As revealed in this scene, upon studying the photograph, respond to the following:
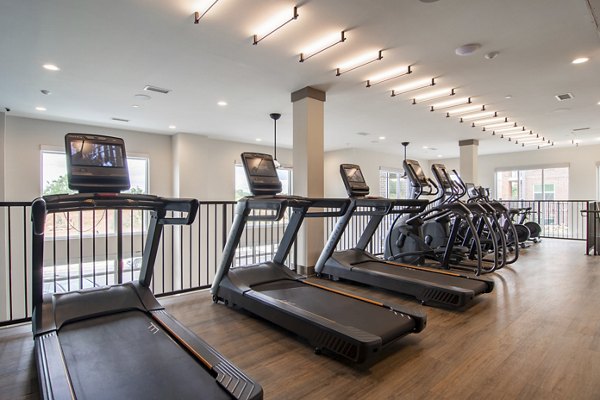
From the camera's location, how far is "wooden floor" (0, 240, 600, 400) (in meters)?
1.88

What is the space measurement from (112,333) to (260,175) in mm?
1895

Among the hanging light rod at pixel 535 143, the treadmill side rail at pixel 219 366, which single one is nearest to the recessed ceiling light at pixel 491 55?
the treadmill side rail at pixel 219 366

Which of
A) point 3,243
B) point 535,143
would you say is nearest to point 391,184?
point 535,143

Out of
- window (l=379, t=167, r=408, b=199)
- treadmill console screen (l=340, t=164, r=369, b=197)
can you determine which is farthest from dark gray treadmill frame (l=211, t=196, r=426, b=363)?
window (l=379, t=167, r=408, b=199)

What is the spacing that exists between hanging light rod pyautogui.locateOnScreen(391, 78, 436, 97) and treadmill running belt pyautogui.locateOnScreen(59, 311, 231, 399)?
4392 mm

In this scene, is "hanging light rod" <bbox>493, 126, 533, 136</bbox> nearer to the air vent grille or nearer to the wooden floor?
the wooden floor

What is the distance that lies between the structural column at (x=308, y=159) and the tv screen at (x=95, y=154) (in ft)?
9.04

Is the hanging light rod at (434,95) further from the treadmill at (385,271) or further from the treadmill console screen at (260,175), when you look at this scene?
the treadmill console screen at (260,175)

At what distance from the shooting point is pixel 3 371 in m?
2.07

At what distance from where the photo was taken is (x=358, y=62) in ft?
13.1

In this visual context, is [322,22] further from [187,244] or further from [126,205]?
[187,244]

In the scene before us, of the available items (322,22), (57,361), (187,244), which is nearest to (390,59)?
(322,22)

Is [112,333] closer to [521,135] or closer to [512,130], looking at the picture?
[512,130]

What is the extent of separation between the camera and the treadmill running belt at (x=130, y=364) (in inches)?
63.9
